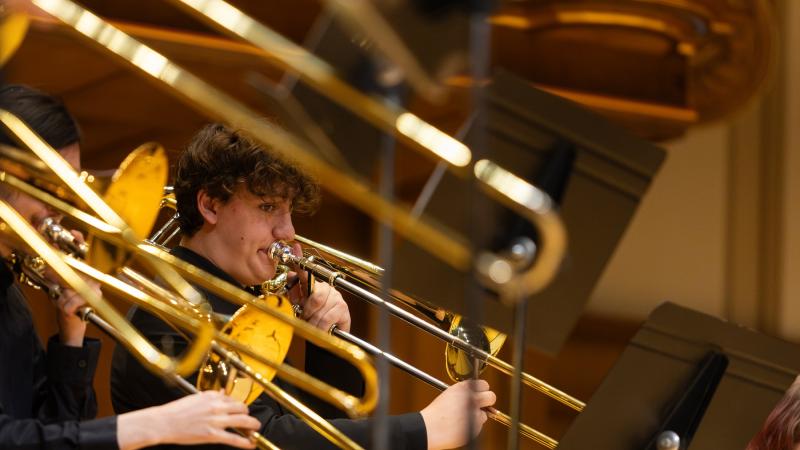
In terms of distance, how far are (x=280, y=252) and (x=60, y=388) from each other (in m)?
0.42

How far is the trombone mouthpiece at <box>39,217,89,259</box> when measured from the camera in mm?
1761

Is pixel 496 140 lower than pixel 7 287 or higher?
higher

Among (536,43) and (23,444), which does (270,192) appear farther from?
(536,43)

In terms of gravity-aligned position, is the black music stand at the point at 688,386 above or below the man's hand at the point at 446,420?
above

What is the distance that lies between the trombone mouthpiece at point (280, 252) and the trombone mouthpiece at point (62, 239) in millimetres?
407

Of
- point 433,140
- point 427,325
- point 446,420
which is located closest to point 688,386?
point 446,420

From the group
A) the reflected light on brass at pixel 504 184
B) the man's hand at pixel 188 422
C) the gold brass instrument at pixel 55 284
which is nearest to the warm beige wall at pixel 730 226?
the gold brass instrument at pixel 55 284

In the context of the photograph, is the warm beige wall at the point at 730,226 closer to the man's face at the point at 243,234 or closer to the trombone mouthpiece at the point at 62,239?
the man's face at the point at 243,234

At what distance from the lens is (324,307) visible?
7.30ft

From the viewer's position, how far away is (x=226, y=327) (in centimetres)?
166

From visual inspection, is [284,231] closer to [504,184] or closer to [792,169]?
[504,184]

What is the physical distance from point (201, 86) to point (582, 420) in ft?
2.53

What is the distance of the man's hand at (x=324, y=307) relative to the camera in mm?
2219

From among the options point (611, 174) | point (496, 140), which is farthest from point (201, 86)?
point (611, 174)
